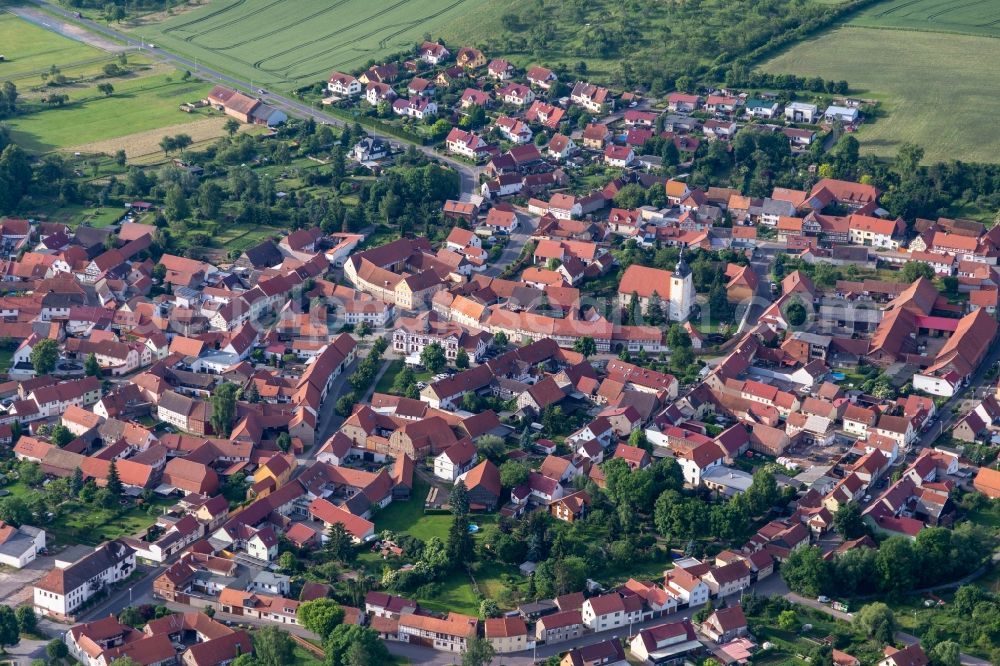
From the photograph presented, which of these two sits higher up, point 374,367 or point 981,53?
point 981,53

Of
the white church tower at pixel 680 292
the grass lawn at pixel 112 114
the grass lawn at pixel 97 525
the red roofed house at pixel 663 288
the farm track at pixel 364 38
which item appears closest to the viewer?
the grass lawn at pixel 97 525

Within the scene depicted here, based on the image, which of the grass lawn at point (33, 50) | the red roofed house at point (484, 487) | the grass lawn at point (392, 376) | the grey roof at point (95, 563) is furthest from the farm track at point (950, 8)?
the grey roof at point (95, 563)

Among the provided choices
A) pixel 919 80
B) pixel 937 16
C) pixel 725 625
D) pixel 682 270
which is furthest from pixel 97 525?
pixel 937 16

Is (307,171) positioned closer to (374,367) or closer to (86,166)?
(86,166)

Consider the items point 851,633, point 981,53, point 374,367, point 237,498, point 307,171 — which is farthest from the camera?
point 981,53

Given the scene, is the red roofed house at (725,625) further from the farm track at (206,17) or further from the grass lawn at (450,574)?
the farm track at (206,17)

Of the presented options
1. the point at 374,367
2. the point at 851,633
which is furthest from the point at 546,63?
the point at 851,633

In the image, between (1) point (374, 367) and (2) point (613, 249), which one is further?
(2) point (613, 249)
